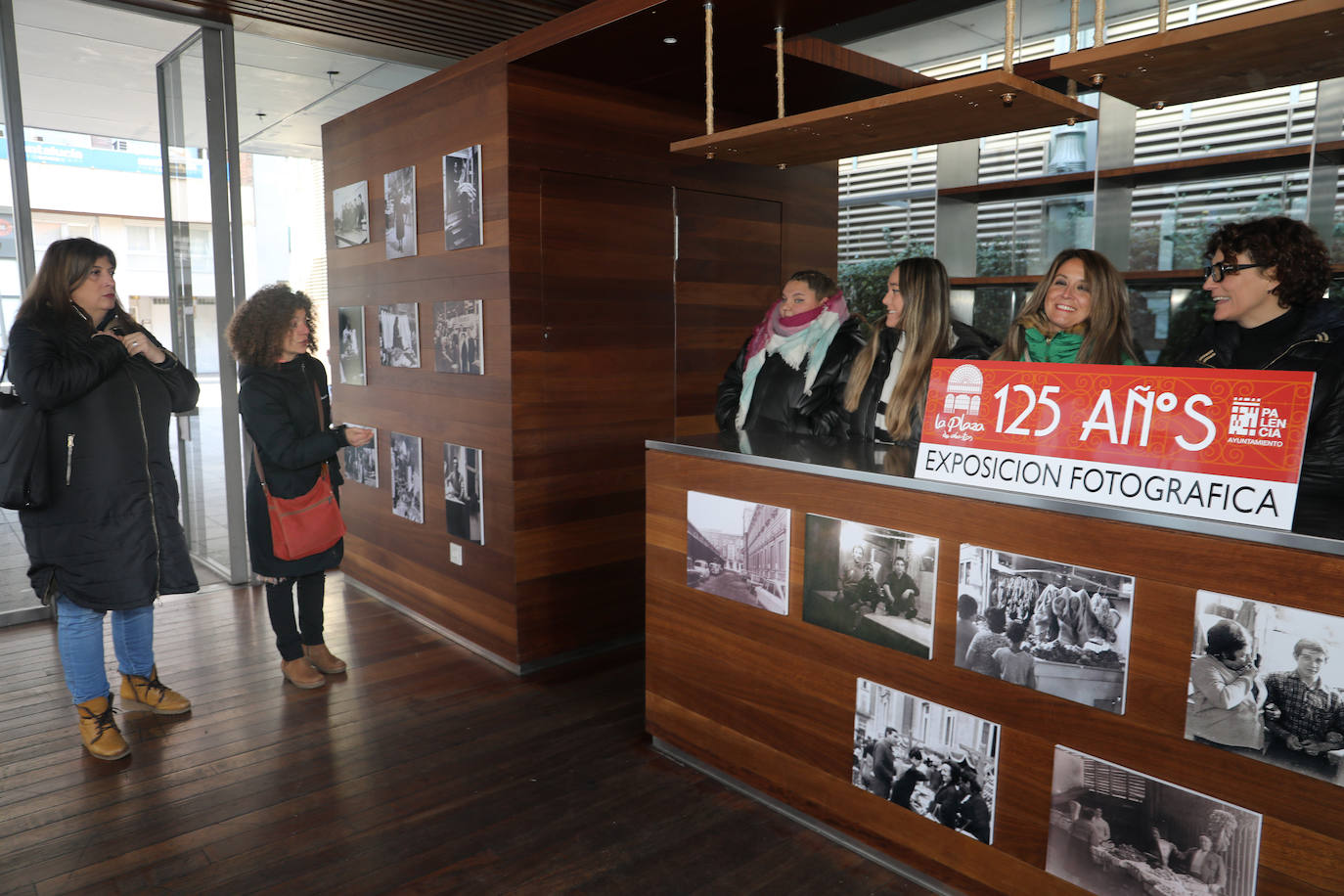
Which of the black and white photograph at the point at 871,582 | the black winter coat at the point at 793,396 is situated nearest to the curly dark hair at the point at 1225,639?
the black and white photograph at the point at 871,582

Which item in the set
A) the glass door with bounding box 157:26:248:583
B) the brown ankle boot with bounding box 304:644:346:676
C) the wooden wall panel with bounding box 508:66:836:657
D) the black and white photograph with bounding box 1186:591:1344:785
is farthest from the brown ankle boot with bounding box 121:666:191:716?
the black and white photograph with bounding box 1186:591:1344:785

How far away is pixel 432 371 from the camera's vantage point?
4.04 meters

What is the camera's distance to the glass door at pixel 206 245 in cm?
457

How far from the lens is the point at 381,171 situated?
4.27m

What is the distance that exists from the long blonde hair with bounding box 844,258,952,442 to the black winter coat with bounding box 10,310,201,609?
8.32ft

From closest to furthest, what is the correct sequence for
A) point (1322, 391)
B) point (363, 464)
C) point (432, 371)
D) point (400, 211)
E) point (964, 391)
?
1. point (964, 391)
2. point (1322, 391)
3. point (432, 371)
4. point (400, 211)
5. point (363, 464)

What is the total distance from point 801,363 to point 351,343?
2610mm

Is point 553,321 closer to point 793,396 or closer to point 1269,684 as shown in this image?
point 793,396

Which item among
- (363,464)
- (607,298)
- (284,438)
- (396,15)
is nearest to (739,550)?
(607,298)

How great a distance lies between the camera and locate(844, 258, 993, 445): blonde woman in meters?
2.87

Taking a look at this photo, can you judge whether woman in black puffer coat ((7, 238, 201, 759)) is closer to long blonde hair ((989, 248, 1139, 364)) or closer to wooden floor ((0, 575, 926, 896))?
wooden floor ((0, 575, 926, 896))

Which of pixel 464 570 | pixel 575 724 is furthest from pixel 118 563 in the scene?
pixel 575 724

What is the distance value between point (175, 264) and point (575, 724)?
11.3ft

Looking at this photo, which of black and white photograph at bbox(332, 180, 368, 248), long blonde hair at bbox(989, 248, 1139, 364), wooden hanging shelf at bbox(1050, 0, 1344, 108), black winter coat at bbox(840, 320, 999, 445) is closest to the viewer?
wooden hanging shelf at bbox(1050, 0, 1344, 108)
